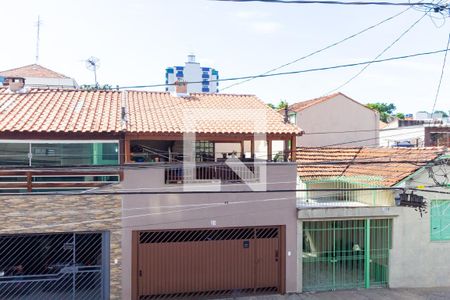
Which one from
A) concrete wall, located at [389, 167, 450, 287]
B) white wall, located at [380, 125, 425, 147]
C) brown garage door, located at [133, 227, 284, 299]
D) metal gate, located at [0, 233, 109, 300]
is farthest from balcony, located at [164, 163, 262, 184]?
white wall, located at [380, 125, 425, 147]

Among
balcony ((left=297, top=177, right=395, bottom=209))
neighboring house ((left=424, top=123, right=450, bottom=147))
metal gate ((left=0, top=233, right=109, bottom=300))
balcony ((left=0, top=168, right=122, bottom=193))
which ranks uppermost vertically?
neighboring house ((left=424, top=123, right=450, bottom=147))

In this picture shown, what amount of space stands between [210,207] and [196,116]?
10.1 ft

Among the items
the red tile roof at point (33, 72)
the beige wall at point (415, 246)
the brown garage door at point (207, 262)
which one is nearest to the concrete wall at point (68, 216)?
the brown garage door at point (207, 262)

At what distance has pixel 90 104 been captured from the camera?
1301cm

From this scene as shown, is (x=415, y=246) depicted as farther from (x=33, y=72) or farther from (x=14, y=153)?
(x=33, y=72)

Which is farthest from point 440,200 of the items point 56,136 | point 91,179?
point 56,136

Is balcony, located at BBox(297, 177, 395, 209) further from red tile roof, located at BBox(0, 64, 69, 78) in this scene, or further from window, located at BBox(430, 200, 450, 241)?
red tile roof, located at BBox(0, 64, 69, 78)

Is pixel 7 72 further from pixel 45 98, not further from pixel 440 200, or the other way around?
pixel 440 200

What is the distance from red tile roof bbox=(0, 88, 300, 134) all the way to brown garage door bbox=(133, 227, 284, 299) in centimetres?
330

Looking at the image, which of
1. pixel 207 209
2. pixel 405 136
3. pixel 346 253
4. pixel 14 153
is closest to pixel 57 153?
pixel 14 153

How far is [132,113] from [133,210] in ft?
10.4

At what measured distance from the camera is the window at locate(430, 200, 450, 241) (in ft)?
44.2

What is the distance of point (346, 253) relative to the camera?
530 inches

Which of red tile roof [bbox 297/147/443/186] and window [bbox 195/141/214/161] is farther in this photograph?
window [bbox 195/141/214/161]
